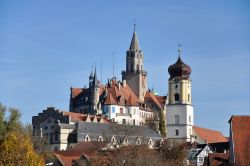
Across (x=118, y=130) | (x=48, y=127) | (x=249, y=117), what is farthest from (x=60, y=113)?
(x=249, y=117)

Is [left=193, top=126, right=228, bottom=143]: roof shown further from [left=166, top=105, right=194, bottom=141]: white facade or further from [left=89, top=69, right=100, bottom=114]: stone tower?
[left=89, top=69, right=100, bottom=114]: stone tower

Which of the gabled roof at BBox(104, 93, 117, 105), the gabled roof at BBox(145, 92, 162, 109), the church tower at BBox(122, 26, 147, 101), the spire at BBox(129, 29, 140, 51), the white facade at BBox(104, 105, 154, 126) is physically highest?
the spire at BBox(129, 29, 140, 51)

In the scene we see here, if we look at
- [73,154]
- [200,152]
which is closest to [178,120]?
Result: [200,152]

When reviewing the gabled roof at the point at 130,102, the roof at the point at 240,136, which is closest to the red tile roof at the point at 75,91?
the gabled roof at the point at 130,102

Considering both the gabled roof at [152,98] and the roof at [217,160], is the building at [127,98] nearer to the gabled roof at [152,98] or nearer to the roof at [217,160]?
the gabled roof at [152,98]

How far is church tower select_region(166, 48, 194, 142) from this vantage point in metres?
126

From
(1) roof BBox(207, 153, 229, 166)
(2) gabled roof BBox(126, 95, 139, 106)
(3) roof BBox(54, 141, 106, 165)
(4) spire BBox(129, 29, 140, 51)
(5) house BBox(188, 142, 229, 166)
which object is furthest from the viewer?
(4) spire BBox(129, 29, 140, 51)

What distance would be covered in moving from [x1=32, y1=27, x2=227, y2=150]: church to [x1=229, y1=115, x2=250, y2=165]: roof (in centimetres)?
3319

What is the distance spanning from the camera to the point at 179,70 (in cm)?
12794

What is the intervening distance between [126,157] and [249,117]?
12.2 meters

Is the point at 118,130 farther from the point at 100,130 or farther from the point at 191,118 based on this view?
the point at 191,118

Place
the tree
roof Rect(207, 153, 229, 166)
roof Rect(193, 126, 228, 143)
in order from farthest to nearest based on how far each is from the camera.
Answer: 1. the tree
2. roof Rect(193, 126, 228, 143)
3. roof Rect(207, 153, 229, 166)

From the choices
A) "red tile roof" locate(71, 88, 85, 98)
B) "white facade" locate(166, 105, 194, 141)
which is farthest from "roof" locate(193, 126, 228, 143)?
"red tile roof" locate(71, 88, 85, 98)

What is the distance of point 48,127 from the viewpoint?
120 meters
